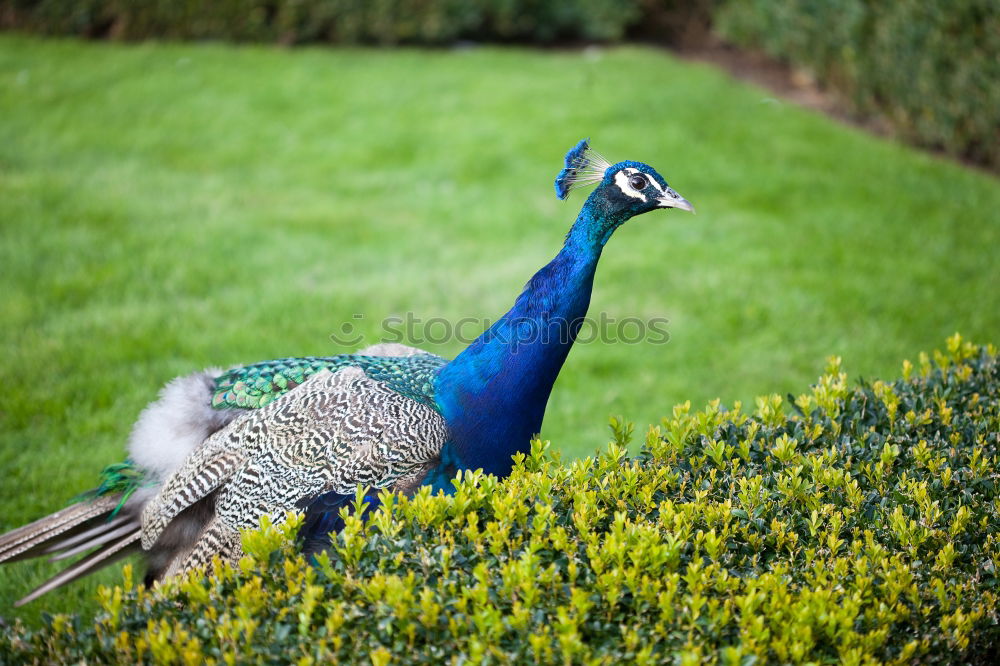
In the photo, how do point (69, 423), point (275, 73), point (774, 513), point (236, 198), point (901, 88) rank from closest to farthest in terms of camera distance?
point (774, 513)
point (69, 423)
point (236, 198)
point (901, 88)
point (275, 73)

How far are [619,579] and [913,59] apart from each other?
716 cm

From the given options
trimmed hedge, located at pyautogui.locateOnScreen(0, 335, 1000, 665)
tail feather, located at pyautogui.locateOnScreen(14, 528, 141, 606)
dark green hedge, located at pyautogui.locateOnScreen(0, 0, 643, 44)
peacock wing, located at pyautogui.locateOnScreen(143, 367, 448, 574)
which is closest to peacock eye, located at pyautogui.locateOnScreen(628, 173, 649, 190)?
trimmed hedge, located at pyautogui.locateOnScreen(0, 335, 1000, 665)

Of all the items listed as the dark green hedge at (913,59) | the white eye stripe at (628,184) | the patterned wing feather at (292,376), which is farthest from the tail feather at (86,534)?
the dark green hedge at (913,59)

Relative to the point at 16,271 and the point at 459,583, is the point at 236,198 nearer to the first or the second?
the point at 16,271

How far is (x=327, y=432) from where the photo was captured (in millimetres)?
2869

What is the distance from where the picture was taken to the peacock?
112 inches

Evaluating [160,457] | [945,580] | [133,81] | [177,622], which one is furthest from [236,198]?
[945,580]

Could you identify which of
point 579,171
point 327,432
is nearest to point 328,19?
point 579,171

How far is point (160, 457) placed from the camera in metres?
3.14

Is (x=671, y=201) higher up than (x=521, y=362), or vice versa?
(x=671, y=201)

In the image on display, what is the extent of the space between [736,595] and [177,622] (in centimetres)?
134

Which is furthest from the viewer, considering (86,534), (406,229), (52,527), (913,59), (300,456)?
(913,59)

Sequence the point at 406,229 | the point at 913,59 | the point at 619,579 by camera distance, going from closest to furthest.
→ the point at 619,579
the point at 406,229
the point at 913,59

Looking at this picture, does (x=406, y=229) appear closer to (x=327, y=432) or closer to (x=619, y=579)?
(x=327, y=432)
